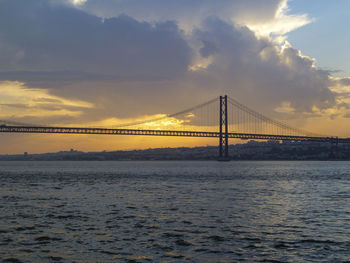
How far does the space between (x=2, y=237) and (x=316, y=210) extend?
14940mm

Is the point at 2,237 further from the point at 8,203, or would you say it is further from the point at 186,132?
the point at 186,132

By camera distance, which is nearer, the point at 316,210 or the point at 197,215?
the point at 197,215

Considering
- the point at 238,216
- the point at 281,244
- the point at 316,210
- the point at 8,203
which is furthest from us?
the point at 8,203

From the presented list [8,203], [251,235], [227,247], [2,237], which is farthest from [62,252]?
[8,203]

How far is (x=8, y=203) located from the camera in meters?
23.4

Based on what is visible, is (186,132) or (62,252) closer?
(62,252)

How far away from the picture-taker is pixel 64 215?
18.6m

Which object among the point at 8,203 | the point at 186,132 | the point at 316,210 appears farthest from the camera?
the point at 186,132

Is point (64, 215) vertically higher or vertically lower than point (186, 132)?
lower

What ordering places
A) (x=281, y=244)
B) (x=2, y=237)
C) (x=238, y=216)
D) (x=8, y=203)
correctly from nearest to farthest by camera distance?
(x=281, y=244) < (x=2, y=237) < (x=238, y=216) < (x=8, y=203)

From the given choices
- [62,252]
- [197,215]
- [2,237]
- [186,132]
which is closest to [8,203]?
[2,237]

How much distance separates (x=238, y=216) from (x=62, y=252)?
904cm

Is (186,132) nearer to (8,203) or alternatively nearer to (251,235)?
(8,203)

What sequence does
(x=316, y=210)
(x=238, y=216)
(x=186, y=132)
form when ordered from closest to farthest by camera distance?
(x=238, y=216) → (x=316, y=210) → (x=186, y=132)
